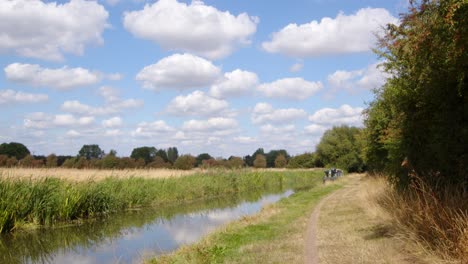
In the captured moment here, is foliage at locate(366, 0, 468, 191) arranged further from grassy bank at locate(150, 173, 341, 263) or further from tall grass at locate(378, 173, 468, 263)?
grassy bank at locate(150, 173, 341, 263)

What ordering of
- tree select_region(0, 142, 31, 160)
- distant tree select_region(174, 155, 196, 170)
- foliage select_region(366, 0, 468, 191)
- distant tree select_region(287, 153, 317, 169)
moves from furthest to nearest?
1. distant tree select_region(287, 153, 317, 169)
2. distant tree select_region(174, 155, 196, 170)
3. tree select_region(0, 142, 31, 160)
4. foliage select_region(366, 0, 468, 191)

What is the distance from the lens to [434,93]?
10094mm

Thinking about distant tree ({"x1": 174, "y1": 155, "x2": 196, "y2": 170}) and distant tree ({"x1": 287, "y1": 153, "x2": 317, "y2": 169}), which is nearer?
distant tree ({"x1": 174, "y1": 155, "x2": 196, "y2": 170})

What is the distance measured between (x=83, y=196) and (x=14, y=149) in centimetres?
5835

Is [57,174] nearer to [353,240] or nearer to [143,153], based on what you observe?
[353,240]

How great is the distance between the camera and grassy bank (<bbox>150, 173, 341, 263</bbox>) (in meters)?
9.84

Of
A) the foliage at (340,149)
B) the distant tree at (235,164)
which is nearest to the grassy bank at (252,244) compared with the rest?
the distant tree at (235,164)

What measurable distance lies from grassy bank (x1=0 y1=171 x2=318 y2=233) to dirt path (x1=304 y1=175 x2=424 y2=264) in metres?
A: 11.5

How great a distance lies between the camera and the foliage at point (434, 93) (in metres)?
7.69

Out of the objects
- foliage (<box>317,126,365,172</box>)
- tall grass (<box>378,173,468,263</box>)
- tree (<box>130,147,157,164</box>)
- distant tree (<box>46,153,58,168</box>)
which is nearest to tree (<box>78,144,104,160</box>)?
tree (<box>130,147,157,164</box>)

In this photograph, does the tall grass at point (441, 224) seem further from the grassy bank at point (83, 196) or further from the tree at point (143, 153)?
the tree at point (143, 153)

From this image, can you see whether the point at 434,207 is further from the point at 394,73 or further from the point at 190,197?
the point at 190,197

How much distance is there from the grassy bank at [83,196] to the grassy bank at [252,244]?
8.83 meters

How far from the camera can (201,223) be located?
69.5 feet
